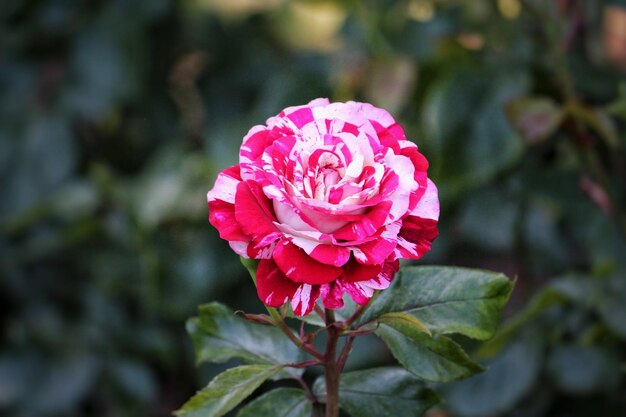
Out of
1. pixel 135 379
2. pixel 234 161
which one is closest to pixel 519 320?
pixel 234 161

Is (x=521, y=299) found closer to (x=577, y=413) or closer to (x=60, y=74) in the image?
(x=577, y=413)

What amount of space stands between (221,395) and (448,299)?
0.14 meters

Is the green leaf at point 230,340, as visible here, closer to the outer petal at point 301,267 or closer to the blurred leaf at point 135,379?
the outer petal at point 301,267

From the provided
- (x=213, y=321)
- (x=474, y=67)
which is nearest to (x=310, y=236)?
(x=213, y=321)

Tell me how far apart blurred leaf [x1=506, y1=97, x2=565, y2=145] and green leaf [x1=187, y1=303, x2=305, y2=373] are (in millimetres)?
393

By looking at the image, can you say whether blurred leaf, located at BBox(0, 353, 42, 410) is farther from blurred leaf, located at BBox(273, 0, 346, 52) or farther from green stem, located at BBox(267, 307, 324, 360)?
green stem, located at BBox(267, 307, 324, 360)

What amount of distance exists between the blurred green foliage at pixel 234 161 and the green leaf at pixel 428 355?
11.5 inches

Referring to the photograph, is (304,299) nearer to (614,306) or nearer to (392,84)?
(614,306)

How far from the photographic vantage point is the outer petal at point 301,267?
1.41ft

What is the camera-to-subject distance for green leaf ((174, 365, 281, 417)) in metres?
0.48

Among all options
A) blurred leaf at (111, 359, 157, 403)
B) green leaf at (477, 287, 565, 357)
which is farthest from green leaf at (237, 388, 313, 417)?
blurred leaf at (111, 359, 157, 403)

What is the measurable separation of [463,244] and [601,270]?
322 mm

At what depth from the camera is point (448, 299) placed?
515 mm

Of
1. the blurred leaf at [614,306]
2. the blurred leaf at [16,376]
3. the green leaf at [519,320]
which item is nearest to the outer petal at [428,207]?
the green leaf at [519,320]
